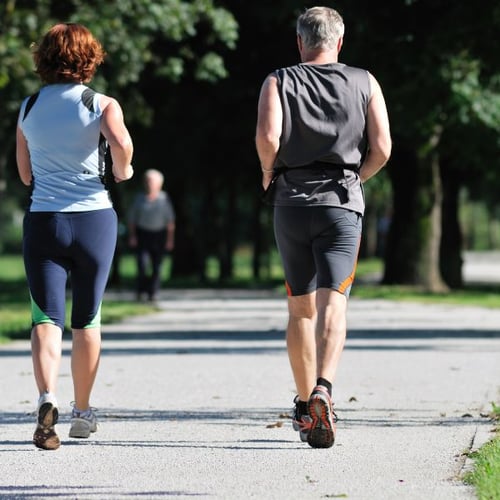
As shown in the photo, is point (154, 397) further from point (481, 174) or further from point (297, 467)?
point (481, 174)

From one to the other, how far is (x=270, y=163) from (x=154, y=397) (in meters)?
2.59

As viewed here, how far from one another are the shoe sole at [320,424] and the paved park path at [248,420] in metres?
0.08

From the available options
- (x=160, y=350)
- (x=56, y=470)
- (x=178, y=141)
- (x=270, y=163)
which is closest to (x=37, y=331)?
(x=56, y=470)

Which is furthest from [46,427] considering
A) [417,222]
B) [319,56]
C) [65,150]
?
[417,222]

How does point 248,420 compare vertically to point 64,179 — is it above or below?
below

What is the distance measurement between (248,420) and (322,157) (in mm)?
1706

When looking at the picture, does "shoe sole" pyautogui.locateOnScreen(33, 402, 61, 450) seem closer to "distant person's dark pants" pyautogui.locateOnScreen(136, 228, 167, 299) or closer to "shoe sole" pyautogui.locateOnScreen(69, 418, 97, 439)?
"shoe sole" pyautogui.locateOnScreen(69, 418, 97, 439)

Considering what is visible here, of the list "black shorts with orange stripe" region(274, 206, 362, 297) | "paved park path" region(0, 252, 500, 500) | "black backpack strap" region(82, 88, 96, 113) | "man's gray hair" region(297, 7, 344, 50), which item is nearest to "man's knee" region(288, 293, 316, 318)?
"black shorts with orange stripe" region(274, 206, 362, 297)

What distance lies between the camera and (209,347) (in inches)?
484

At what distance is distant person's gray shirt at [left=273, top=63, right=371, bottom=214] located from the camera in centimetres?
642

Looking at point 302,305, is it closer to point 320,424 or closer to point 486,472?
point 320,424

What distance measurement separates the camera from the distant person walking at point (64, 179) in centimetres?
640

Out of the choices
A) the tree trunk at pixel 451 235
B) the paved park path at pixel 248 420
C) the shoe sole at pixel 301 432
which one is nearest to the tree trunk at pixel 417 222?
the tree trunk at pixel 451 235

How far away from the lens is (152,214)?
18719 mm
